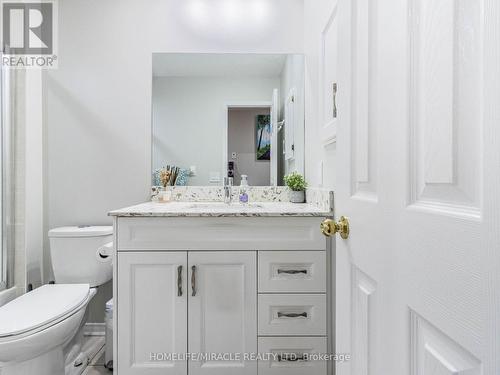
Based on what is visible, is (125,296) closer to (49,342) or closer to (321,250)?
(49,342)

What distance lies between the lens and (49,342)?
4.23 ft

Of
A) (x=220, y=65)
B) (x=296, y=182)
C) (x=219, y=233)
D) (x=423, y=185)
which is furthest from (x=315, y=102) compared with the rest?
(x=423, y=185)

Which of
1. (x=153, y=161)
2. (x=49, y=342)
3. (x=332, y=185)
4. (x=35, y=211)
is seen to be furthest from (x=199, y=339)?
(x=35, y=211)

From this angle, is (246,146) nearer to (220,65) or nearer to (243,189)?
(243,189)

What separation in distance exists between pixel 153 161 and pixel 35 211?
0.81 meters

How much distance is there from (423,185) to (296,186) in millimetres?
1487

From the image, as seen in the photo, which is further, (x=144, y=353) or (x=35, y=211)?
(x=35, y=211)

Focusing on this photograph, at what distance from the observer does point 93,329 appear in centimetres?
207

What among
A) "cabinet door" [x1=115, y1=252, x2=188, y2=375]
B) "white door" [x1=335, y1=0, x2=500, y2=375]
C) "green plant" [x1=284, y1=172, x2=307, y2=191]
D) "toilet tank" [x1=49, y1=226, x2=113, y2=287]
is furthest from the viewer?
"green plant" [x1=284, y1=172, x2=307, y2=191]

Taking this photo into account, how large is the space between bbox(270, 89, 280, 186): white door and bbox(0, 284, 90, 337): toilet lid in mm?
1299

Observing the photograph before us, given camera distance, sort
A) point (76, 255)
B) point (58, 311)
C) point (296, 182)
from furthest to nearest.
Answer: point (296, 182)
point (76, 255)
point (58, 311)

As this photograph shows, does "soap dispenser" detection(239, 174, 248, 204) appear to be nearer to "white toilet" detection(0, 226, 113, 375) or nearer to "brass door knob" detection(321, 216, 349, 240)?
"white toilet" detection(0, 226, 113, 375)

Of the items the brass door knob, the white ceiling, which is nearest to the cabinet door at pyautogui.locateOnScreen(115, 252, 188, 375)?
the brass door knob

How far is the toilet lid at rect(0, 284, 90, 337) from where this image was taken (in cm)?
123
